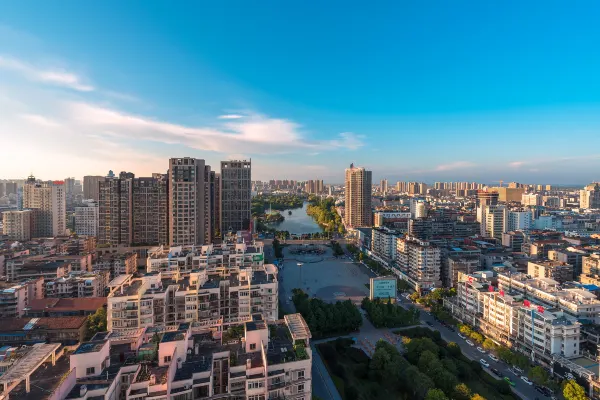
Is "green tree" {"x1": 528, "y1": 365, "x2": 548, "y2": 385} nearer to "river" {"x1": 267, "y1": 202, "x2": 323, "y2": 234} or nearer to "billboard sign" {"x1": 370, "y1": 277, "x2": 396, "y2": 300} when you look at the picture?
"billboard sign" {"x1": 370, "y1": 277, "x2": 396, "y2": 300}

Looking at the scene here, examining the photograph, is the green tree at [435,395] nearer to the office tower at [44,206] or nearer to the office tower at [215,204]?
the office tower at [215,204]

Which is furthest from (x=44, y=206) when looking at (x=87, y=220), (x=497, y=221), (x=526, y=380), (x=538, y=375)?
(x=497, y=221)

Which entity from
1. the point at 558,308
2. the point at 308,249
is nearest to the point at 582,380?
the point at 558,308

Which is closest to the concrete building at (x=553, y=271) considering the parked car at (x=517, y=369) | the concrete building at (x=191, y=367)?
the parked car at (x=517, y=369)

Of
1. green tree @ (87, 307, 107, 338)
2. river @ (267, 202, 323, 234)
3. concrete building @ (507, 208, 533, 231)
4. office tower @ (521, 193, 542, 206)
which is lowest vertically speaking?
green tree @ (87, 307, 107, 338)

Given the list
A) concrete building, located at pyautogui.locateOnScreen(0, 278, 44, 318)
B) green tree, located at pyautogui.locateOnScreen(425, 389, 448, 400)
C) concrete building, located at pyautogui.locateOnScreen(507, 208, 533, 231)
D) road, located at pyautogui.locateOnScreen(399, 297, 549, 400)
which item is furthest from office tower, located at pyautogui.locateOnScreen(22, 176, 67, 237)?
concrete building, located at pyautogui.locateOnScreen(507, 208, 533, 231)

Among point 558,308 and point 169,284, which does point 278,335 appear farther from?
point 558,308

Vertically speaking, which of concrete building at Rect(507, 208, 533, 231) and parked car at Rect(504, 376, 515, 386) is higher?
concrete building at Rect(507, 208, 533, 231)

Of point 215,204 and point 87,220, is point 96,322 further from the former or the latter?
point 87,220
